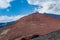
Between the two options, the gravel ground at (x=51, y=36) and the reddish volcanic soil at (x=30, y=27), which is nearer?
the gravel ground at (x=51, y=36)

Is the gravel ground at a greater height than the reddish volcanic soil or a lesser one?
lesser

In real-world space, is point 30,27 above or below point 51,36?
above

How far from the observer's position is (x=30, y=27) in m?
Answer: 9.20

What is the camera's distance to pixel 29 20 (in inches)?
378

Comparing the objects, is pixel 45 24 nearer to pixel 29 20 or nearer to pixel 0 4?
pixel 29 20

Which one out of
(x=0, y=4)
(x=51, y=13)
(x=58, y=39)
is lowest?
(x=58, y=39)

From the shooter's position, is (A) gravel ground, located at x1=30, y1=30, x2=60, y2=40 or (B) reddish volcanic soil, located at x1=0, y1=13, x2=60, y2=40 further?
(B) reddish volcanic soil, located at x1=0, y1=13, x2=60, y2=40

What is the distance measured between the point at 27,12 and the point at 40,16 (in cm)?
63

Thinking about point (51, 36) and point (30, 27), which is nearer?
point (51, 36)

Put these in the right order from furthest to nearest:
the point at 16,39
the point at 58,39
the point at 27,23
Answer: the point at 27,23
the point at 16,39
the point at 58,39

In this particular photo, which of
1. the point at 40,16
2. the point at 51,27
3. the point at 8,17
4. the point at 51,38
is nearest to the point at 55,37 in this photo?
the point at 51,38

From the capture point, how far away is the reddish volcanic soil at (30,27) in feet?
29.4

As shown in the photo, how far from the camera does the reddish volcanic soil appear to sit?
8969mm

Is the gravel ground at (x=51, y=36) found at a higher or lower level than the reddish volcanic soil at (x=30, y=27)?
lower
